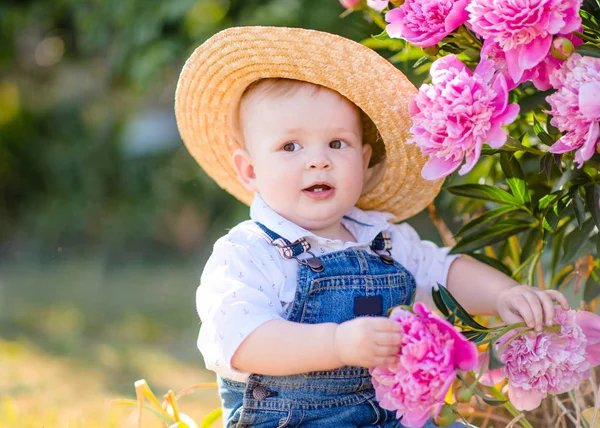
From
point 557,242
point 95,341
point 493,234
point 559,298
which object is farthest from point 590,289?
point 95,341

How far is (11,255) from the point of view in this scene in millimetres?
5711

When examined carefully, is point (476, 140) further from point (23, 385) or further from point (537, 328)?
point (23, 385)

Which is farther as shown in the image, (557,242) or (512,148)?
(557,242)

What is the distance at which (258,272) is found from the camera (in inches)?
60.9

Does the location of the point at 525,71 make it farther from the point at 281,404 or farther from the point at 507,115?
the point at 281,404

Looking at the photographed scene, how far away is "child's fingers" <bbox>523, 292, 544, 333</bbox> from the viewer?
1.44 m

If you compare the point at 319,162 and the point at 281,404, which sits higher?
the point at 319,162

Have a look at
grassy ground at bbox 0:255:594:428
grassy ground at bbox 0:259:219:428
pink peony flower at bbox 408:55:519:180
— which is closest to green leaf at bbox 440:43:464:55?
pink peony flower at bbox 408:55:519:180

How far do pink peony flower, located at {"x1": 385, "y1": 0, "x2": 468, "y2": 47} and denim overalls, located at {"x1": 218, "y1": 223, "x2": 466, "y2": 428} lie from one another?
0.46 metres

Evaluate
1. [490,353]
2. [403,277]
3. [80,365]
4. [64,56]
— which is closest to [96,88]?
[64,56]

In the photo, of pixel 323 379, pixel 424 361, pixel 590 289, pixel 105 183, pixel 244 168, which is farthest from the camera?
pixel 105 183

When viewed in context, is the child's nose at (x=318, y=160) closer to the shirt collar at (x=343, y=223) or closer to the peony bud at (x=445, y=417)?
the shirt collar at (x=343, y=223)

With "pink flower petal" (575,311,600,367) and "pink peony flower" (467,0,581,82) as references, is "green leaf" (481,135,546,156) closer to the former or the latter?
"pink peony flower" (467,0,581,82)

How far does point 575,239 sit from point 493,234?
0.61ft
